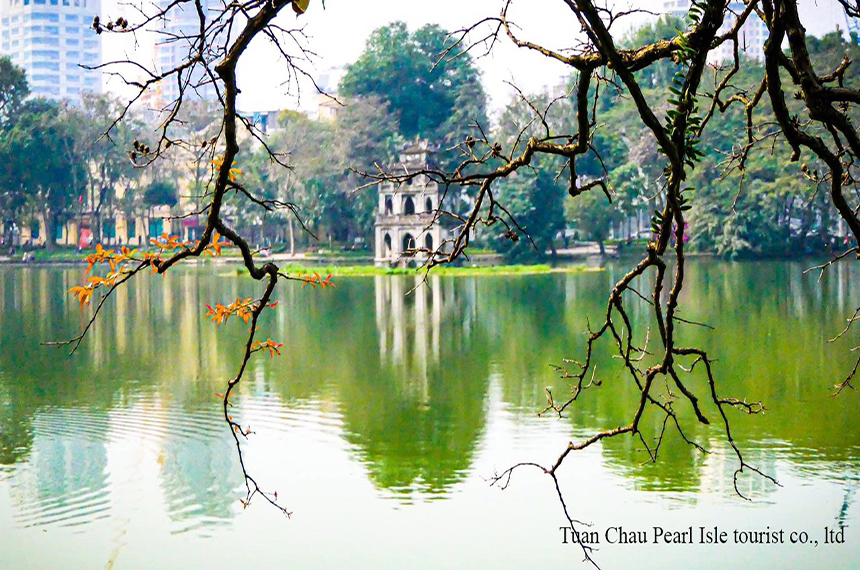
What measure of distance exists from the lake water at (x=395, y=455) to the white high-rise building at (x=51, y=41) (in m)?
68.8

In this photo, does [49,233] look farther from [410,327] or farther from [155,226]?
[410,327]

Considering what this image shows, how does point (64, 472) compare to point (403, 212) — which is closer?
point (64, 472)

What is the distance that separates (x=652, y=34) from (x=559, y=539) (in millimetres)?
35768

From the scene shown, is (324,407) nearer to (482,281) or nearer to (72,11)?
(482,281)

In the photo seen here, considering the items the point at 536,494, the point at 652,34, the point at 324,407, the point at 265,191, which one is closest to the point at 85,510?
the point at 536,494

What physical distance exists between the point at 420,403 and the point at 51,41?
74581 millimetres

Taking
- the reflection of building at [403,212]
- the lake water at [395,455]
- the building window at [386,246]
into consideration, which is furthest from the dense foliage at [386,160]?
the lake water at [395,455]

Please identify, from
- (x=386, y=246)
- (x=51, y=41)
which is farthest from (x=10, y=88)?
(x=51, y=41)

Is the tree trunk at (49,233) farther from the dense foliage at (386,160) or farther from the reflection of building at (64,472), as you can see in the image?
the reflection of building at (64,472)

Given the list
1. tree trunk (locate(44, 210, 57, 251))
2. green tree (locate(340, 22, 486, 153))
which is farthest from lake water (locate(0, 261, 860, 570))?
tree trunk (locate(44, 210, 57, 251))

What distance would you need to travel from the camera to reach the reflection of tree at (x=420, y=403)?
639cm

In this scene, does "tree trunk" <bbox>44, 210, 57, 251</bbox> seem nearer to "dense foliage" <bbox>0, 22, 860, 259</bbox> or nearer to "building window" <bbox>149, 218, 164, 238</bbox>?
→ "dense foliage" <bbox>0, 22, 860, 259</bbox>

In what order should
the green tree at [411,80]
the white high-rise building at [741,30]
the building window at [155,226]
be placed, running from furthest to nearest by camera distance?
the building window at [155,226], the green tree at [411,80], the white high-rise building at [741,30]

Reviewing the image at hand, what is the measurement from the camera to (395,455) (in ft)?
21.9
